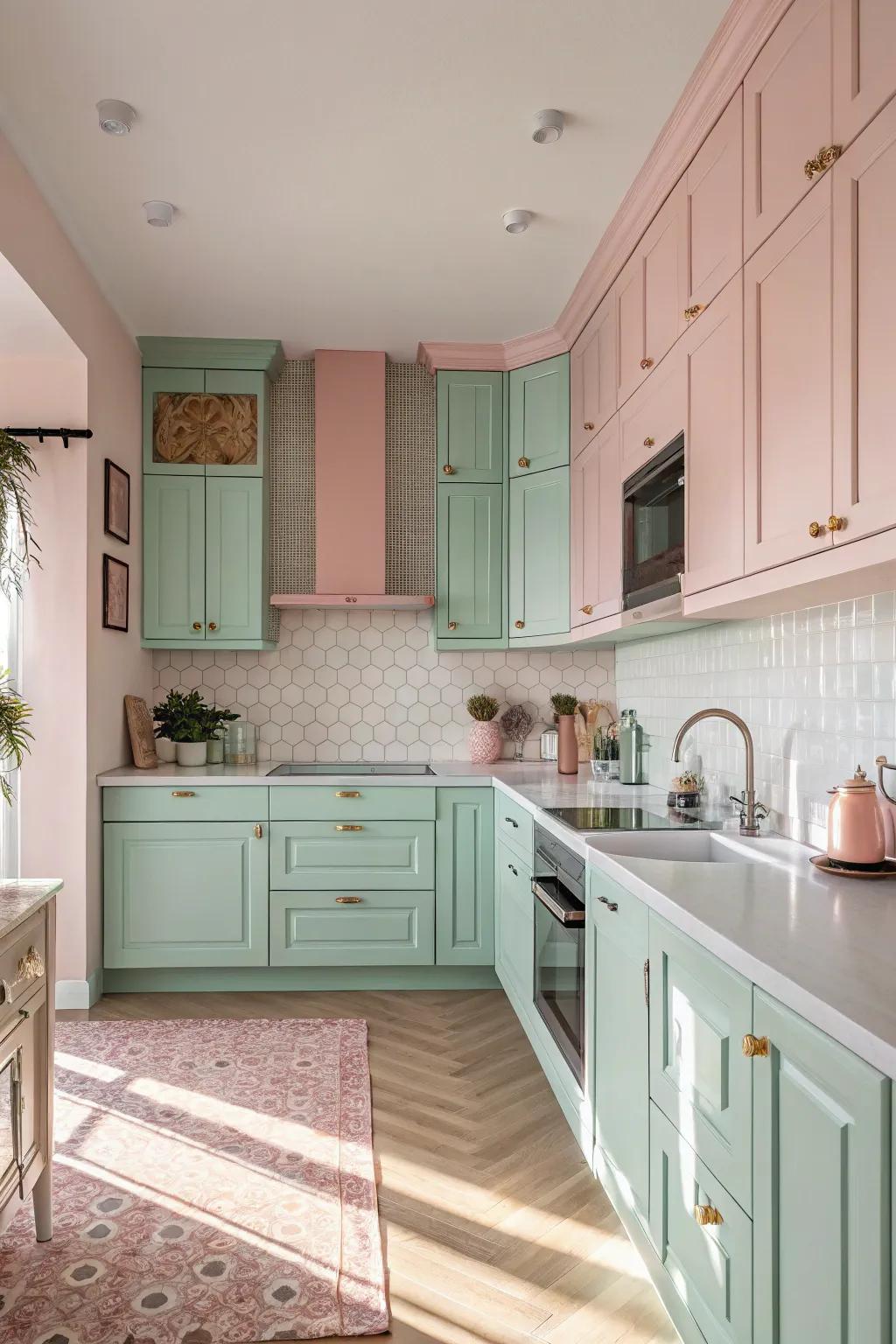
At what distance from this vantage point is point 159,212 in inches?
113

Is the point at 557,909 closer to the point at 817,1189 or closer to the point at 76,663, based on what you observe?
the point at 817,1189

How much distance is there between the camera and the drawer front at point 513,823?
301 centimetres

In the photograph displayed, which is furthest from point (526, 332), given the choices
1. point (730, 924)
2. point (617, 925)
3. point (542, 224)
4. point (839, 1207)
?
point (839, 1207)

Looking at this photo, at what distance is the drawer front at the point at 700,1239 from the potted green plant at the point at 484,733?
2.44 m

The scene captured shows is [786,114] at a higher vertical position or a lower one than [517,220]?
lower

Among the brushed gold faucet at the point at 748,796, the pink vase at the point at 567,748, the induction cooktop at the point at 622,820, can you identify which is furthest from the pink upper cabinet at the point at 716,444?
the pink vase at the point at 567,748

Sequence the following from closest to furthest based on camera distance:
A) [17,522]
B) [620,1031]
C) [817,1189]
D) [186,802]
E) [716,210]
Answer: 1. [817,1189]
2. [620,1031]
3. [716,210]
4. [17,522]
5. [186,802]

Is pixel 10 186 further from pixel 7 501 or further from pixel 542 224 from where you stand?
pixel 542 224

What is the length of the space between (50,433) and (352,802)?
180cm

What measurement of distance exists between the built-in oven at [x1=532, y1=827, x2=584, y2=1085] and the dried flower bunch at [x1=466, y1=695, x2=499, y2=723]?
51.8 inches

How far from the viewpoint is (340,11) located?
6.72 ft

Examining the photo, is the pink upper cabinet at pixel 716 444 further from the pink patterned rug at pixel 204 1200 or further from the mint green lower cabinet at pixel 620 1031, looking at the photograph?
the pink patterned rug at pixel 204 1200

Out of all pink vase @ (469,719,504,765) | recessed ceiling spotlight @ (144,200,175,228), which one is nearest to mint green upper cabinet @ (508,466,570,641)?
pink vase @ (469,719,504,765)

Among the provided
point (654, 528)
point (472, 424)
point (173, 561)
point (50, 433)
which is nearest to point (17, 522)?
point (50, 433)
